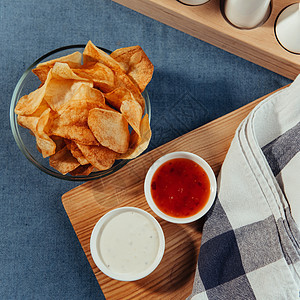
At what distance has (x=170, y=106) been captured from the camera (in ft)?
3.70

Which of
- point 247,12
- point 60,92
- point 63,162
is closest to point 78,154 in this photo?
point 63,162

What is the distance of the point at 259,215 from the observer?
940mm

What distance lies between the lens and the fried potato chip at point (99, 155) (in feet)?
2.97

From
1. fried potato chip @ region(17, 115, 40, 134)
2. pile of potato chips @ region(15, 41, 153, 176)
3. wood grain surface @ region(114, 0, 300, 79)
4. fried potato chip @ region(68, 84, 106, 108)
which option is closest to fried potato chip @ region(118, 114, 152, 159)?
pile of potato chips @ region(15, 41, 153, 176)

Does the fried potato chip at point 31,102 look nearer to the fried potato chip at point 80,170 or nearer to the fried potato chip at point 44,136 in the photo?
the fried potato chip at point 44,136

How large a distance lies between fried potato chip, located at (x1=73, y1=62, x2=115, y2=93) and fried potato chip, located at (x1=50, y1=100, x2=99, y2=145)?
0.06 metres

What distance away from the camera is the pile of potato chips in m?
0.90

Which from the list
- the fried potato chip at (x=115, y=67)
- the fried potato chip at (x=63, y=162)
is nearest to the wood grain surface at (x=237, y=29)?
the fried potato chip at (x=115, y=67)

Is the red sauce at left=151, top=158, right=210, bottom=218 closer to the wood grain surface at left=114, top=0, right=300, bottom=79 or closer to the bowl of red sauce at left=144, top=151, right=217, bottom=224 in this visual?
the bowl of red sauce at left=144, top=151, right=217, bottom=224

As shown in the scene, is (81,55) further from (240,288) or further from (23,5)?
(240,288)

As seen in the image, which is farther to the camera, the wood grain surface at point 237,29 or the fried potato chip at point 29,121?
the wood grain surface at point 237,29

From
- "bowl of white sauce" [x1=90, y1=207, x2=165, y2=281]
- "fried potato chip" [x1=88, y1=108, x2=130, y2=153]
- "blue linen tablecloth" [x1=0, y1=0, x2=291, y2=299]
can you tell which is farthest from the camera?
"blue linen tablecloth" [x1=0, y1=0, x2=291, y2=299]

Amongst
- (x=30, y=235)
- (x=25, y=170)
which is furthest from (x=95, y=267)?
(x=25, y=170)

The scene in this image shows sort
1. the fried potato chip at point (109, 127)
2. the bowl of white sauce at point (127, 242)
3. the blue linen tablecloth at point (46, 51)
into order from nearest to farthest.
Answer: the fried potato chip at point (109, 127) < the bowl of white sauce at point (127, 242) < the blue linen tablecloth at point (46, 51)
